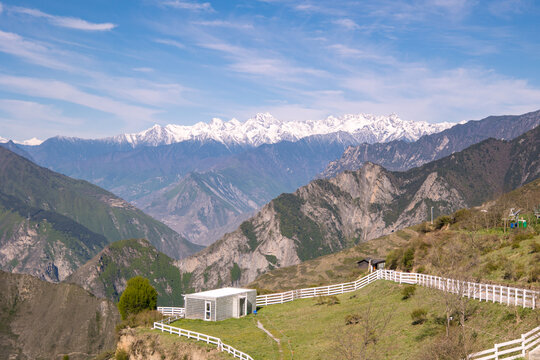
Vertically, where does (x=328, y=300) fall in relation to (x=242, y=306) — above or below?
above

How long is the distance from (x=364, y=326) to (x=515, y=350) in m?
15.4

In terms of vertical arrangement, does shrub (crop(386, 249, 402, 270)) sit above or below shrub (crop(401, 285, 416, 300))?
Result: above

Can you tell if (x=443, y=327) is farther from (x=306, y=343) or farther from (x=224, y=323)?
(x=224, y=323)

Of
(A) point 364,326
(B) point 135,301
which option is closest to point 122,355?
(B) point 135,301

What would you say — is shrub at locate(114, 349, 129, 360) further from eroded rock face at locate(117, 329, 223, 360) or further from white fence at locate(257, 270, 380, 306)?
white fence at locate(257, 270, 380, 306)

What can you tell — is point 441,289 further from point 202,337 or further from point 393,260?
point 393,260

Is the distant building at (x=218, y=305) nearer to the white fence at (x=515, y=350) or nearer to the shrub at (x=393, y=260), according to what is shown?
the shrub at (x=393, y=260)

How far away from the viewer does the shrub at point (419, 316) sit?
42.7m

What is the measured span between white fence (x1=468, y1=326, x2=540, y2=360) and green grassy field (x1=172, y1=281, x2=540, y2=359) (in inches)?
132

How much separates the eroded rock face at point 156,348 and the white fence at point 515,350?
24.0 meters

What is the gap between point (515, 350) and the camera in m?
27.3

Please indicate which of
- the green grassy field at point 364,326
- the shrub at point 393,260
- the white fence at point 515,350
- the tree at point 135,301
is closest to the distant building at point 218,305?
the green grassy field at point 364,326

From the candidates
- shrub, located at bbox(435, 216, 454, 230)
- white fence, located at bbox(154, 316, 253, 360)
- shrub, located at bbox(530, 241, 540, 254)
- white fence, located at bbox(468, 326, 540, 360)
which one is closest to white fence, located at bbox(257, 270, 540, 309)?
white fence, located at bbox(468, 326, 540, 360)

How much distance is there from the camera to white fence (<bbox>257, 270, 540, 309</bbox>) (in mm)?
36438
